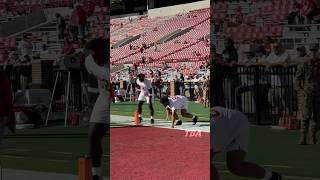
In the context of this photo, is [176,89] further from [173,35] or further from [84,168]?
[84,168]

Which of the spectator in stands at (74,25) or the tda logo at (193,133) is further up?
the spectator in stands at (74,25)

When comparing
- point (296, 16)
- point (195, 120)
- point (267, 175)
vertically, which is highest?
point (296, 16)

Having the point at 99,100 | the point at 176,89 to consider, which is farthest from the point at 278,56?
the point at 176,89

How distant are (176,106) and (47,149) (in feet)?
7.37

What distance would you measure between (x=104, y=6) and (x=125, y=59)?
1907mm

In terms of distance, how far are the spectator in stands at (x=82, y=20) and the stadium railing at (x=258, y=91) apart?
4.33 ft

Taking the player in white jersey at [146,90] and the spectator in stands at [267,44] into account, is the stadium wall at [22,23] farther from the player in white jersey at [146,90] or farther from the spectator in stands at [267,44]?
the player in white jersey at [146,90]

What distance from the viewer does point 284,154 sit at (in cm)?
407

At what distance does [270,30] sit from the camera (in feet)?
13.3

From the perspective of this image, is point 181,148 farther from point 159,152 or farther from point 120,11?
point 120,11

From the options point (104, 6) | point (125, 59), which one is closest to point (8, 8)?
point (104, 6)

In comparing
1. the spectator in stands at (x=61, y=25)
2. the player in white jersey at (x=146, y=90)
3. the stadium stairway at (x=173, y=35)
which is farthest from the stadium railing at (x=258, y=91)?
the player in white jersey at (x=146, y=90)

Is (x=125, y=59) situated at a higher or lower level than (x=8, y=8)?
lower

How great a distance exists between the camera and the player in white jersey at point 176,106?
23.0 feet
